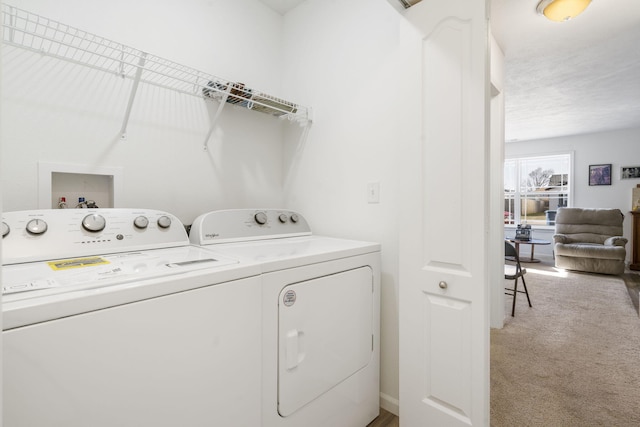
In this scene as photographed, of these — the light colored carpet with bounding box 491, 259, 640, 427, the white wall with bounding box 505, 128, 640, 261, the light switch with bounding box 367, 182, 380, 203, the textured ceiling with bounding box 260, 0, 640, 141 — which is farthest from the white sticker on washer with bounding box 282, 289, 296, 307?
the white wall with bounding box 505, 128, 640, 261

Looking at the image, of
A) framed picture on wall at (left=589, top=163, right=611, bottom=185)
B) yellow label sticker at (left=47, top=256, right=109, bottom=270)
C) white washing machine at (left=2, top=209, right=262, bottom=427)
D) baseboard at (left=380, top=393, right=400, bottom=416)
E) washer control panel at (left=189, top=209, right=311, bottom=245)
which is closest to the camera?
white washing machine at (left=2, top=209, right=262, bottom=427)

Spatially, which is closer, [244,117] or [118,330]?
[118,330]

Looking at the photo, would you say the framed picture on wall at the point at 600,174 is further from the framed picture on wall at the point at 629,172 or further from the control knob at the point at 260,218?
the control knob at the point at 260,218

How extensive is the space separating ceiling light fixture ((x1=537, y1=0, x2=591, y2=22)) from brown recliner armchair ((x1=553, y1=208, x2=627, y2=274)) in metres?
4.18

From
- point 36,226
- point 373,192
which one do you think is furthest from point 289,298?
point 36,226

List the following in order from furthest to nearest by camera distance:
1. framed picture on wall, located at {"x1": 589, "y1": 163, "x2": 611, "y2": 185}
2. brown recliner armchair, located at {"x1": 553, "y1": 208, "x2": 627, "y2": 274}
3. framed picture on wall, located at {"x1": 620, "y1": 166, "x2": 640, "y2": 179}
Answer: framed picture on wall, located at {"x1": 589, "y1": 163, "x2": 611, "y2": 185}, framed picture on wall, located at {"x1": 620, "y1": 166, "x2": 640, "y2": 179}, brown recliner armchair, located at {"x1": 553, "y1": 208, "x2": 627, "y2": 274}

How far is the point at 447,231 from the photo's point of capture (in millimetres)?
1319

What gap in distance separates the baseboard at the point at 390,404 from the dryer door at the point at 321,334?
1.02 feet

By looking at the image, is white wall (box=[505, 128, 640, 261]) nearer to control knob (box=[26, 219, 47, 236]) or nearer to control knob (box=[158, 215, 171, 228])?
control knob (box=[158, 215, 171, 228])

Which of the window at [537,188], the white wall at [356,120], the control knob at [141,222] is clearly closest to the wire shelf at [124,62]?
the white wall at [356,120]

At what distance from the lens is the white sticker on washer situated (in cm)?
118

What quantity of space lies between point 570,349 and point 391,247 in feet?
6.24

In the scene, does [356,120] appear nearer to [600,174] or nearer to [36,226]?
[36,226]

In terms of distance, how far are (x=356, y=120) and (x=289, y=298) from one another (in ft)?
3.62
